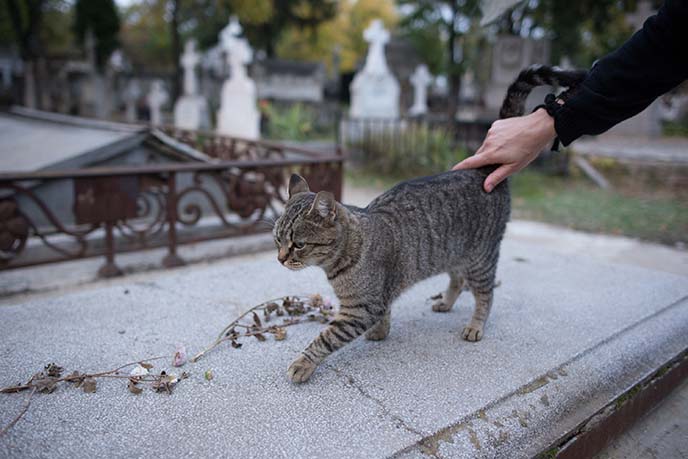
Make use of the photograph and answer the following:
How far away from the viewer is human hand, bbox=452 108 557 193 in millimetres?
2037

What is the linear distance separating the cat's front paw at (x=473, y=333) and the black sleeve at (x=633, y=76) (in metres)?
0.99

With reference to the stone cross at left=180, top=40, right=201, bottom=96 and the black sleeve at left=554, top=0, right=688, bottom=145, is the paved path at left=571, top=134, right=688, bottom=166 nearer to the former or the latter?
the black sleeve at left=554, top=0, right=688, bottom=145

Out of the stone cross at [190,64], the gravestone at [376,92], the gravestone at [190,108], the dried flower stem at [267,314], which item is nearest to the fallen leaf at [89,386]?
the dried flower stem at [267,314]

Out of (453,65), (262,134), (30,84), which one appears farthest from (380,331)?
(453,65)

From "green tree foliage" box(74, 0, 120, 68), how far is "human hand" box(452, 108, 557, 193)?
1067 inches

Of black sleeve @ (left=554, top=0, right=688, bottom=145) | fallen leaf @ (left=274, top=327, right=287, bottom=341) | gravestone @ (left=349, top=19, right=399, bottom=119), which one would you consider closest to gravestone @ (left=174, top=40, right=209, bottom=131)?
gravestone @ (left=349, top=19, right=399, bottom=119)

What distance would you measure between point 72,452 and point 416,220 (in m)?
1.58

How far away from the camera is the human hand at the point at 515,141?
2037 mm

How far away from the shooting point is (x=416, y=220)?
230 cm

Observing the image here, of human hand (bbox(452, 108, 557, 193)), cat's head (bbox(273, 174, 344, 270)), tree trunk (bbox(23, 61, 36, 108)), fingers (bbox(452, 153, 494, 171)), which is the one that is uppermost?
tree trunk (bbox(23, 61, 36, 108))

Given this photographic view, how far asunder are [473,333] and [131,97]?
86.9 feet

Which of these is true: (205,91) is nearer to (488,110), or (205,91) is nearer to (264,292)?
(488,110)

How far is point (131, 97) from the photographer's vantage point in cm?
2522

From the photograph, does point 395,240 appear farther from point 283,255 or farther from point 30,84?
point 30,84
